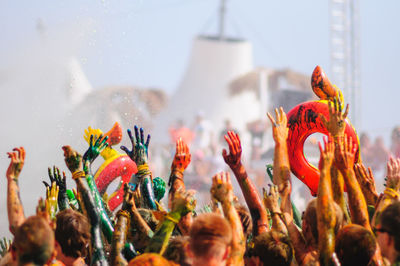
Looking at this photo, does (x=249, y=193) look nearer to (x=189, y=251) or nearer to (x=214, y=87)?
(x=189, y=251)

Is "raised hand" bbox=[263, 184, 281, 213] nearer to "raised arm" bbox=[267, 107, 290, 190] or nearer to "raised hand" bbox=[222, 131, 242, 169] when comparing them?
"raised arm" bbox=[267, 107, 290, 190]

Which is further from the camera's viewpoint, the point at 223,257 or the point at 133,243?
the point at 133,243

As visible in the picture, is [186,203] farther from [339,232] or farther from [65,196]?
[65,196]

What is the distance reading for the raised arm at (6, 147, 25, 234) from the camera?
345cm

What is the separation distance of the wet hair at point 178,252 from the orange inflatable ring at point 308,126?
5.99 ft

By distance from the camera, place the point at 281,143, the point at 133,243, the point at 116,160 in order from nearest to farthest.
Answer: the point at 133,243
the point at 281,143
the point at 116,160

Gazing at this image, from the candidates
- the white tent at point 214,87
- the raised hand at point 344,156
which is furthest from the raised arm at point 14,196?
the white tent at point 214,87

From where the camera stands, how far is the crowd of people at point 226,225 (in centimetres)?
304

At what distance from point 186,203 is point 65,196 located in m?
1.13

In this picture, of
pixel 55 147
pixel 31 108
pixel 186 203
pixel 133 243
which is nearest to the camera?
pixel 186 203

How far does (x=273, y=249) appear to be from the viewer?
10.9 ft

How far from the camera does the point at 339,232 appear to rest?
3.25 metres

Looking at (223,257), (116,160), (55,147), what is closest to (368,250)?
(223,257)

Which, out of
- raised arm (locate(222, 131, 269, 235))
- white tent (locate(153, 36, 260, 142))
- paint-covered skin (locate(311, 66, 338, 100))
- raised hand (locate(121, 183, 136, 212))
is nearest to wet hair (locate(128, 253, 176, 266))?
raised hand (locate(121, 183, 136, 212))
